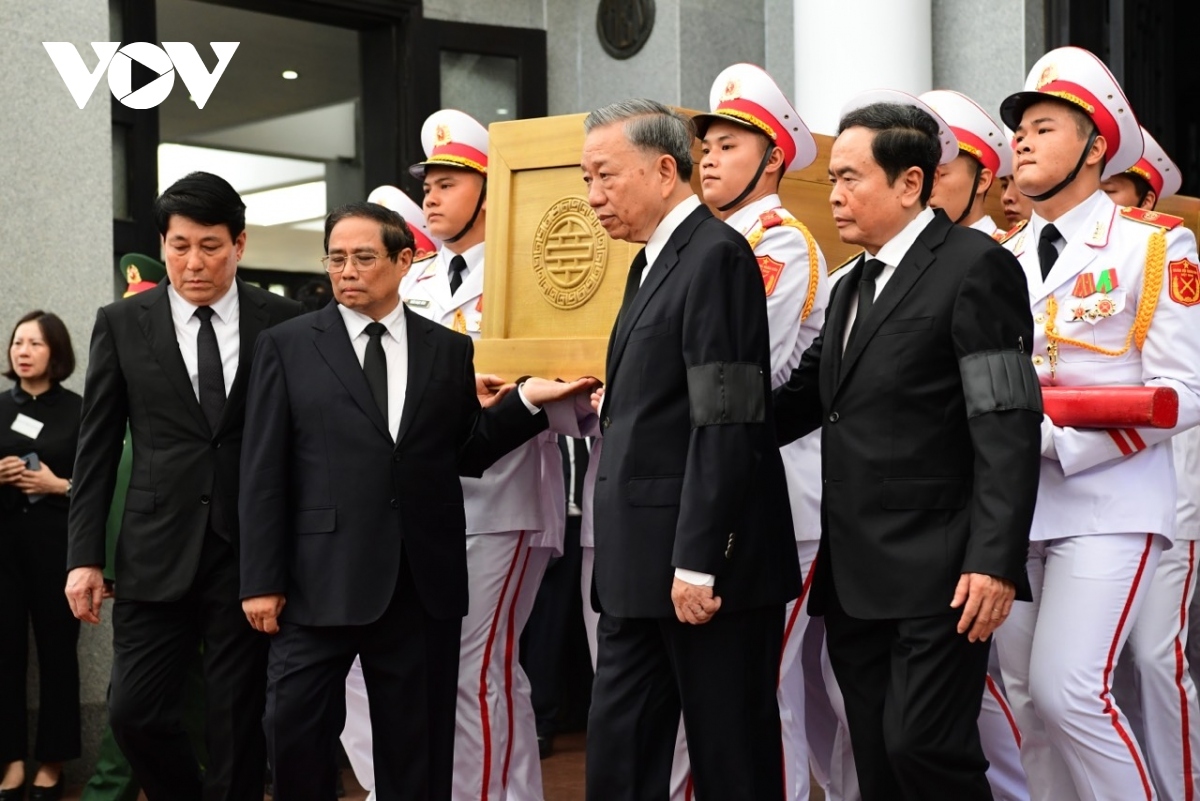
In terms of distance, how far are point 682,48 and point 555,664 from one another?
275 cm

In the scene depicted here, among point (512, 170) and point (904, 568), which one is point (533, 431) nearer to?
point (512, 170)

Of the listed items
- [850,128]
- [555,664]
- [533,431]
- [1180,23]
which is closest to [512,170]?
[533,431]

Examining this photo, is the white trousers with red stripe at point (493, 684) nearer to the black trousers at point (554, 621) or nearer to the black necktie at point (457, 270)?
the black necktie at point (457, 270)

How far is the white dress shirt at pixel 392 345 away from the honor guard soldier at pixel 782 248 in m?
0.88

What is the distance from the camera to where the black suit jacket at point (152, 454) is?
384 cm

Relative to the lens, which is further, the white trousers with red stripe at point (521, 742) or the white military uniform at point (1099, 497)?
the white trousers with red stripe at point (521, 742)

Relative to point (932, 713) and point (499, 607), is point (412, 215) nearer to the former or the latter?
point (499, 607)

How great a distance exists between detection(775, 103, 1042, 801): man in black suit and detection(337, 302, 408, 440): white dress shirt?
1049 mm

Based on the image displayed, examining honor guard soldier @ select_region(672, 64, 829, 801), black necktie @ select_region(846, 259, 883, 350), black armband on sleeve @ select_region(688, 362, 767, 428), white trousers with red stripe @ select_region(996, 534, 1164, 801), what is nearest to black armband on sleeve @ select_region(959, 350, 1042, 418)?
black necktie @ select_region(846, 259, 883, 350)

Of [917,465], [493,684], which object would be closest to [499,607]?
[493,684]

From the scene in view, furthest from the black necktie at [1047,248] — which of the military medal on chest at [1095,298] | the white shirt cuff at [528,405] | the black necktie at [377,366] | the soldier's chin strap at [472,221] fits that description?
the soldier's chin strap at [472,221]

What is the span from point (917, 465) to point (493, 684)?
5.68 ft

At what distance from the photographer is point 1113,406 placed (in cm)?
333

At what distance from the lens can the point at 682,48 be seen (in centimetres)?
719
